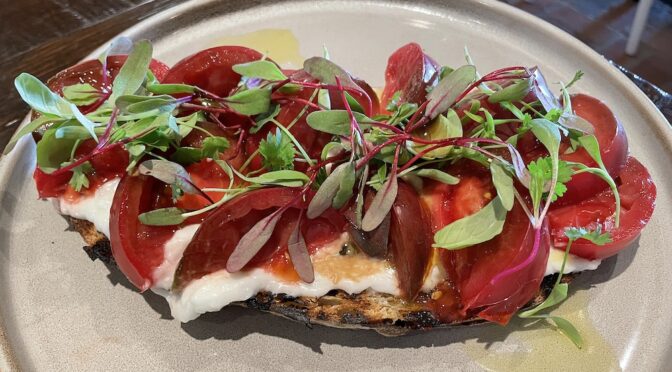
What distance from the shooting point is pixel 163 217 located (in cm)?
176

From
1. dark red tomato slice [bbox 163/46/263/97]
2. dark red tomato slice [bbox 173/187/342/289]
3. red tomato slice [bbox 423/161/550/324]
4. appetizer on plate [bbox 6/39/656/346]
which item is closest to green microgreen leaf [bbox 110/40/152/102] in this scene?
appetizer on plate [bbox 6/39/656/346]

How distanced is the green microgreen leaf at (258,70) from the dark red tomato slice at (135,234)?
46cm

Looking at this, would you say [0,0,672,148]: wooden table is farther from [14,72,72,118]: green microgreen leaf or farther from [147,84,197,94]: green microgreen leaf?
[147,84,197,94]: green microgreen leaf

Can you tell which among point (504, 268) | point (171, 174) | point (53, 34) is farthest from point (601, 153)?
point (53, 34)

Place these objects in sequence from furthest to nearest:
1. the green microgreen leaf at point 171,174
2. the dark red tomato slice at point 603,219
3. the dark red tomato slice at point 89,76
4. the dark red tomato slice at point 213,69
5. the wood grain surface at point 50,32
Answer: the wood grain surface at point 50,32 → the dark red tomato slice at point 89,76 → the dark red tomato slice at point 213,69 → the dark red tomato slice at point 603,219 → the green microgreen leaf at point 171,174

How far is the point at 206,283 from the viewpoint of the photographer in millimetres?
1762

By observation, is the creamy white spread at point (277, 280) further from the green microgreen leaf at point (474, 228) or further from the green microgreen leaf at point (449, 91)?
the green microgreen leaf at point (449, 91)

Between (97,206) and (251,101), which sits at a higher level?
(251,101)

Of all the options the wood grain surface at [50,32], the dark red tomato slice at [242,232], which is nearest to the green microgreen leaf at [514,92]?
the dark red tomato slice at [242,232]

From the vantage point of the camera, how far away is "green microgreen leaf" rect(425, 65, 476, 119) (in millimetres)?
1893

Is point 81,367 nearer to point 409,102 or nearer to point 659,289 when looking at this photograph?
point 409,102

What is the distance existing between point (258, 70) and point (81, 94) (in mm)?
669

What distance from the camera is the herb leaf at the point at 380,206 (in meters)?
1.69

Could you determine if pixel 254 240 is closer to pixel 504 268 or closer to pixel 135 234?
pixel 135 234
